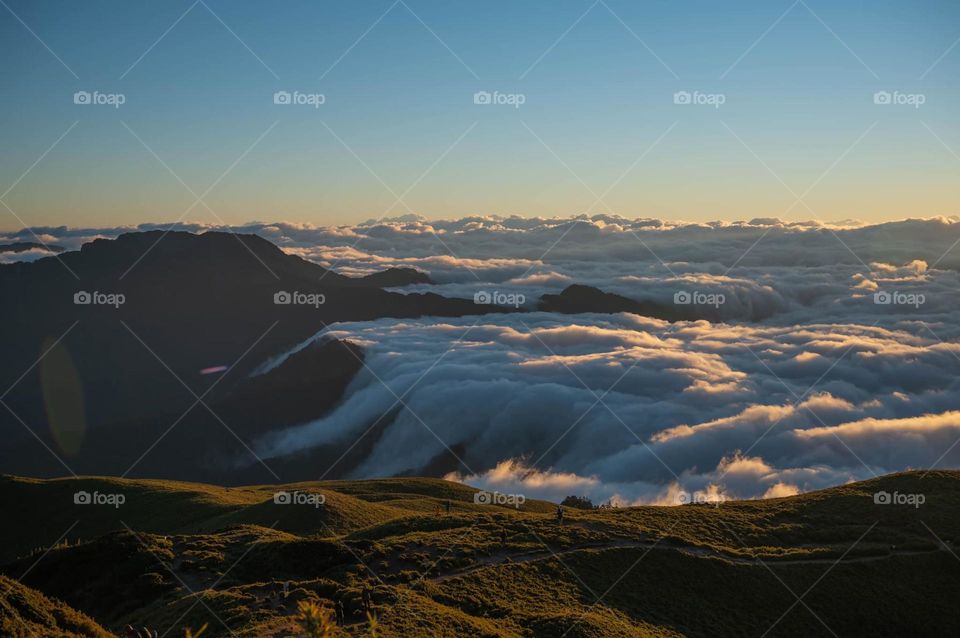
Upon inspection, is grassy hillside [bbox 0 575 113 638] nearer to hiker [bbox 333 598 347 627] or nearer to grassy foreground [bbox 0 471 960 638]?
grassy foreground [bbox 0 471 960 638]

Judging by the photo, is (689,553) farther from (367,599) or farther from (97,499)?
(97,499)

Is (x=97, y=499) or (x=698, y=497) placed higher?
(x=97, y=499)

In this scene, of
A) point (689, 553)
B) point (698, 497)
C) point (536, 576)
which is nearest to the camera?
point (536, 576)

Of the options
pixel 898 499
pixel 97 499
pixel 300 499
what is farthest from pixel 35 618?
pixel 898 499

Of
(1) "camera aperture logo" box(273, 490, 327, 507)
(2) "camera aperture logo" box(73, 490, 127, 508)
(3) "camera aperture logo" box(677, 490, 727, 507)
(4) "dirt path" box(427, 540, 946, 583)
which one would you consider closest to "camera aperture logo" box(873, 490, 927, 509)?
(4) "dirt path" box(427, 540, 946, 583)

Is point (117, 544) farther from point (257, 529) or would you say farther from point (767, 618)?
point (767, 618)

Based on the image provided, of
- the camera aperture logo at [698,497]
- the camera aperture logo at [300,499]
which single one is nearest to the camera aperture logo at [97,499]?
the camera aperture logo at [300,499]
